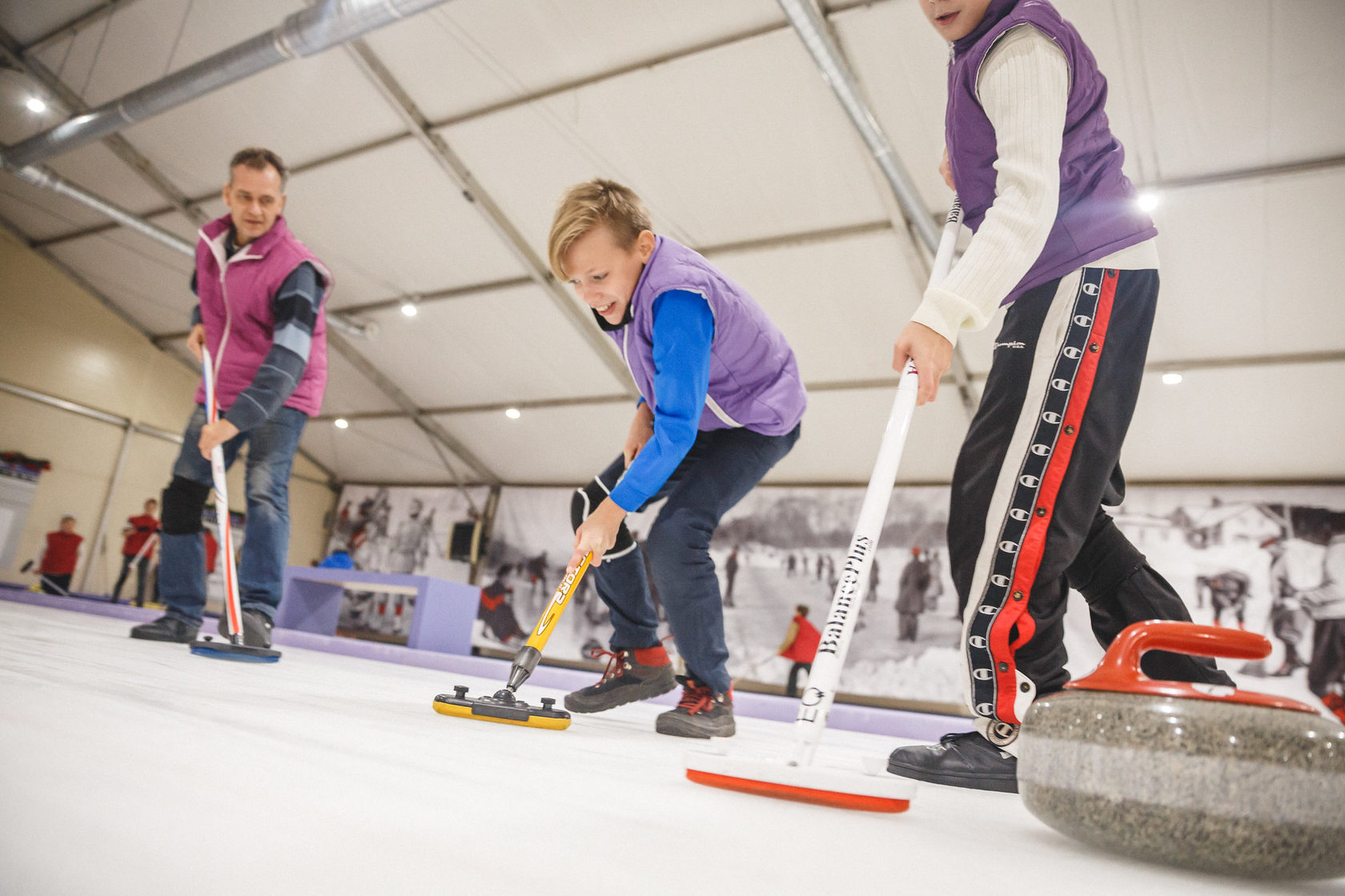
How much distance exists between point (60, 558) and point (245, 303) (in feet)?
34.7

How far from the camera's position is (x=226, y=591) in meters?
2.22

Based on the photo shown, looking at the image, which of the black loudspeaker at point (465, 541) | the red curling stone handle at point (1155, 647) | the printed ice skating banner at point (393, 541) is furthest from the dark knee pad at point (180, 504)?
the black loudspeaker at point (465, 541)

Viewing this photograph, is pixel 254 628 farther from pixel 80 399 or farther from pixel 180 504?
pixel 80 399

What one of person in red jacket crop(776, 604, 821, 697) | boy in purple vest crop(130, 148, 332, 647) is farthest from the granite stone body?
Answer: person in red jacket crop(776, 604, 821, 697)

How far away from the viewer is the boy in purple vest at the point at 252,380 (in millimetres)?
2484

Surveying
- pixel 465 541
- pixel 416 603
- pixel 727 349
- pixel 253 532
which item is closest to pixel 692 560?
pixel 727 349

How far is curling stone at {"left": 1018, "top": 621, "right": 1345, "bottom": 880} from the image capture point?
60 cm

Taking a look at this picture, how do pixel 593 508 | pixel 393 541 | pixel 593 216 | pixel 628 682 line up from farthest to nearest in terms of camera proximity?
pixel 393 541 → pixel 593 508 → pixel 628 682 → pixel 593 216


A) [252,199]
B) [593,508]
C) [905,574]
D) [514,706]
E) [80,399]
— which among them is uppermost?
[80,399]

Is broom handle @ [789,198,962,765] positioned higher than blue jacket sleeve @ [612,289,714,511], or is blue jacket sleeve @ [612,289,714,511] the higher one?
blue jacket sleeve @ [612,289,714,511]

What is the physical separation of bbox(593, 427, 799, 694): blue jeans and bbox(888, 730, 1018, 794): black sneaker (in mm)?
639

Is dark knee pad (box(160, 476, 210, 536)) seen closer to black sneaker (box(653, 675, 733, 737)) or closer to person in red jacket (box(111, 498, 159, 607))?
black sneaker (box(653, 675, 733, 737))

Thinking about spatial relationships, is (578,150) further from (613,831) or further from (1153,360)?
(613,831)

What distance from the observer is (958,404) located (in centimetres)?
785
